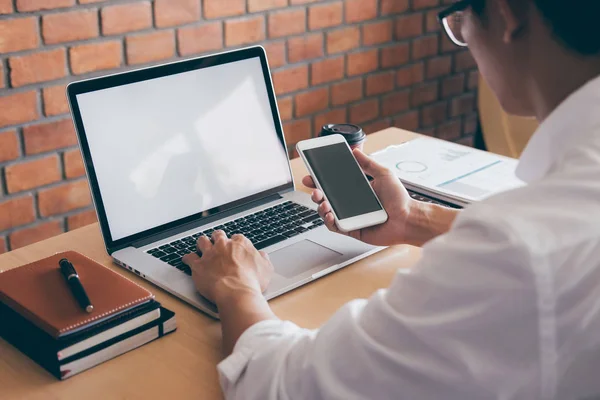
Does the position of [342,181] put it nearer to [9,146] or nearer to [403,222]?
[403,222]

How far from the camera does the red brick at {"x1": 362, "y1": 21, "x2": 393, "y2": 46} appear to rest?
2.39 m

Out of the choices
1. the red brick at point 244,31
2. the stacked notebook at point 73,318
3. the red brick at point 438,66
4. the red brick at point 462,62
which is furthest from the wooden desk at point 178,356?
the red brick at point 462,62

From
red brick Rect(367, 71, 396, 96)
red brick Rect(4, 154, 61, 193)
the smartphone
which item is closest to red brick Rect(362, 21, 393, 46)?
red brick Rect(367, 71, 396, 96)

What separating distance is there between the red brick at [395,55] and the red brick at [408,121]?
192 millimetres

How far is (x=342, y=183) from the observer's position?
1217 mm

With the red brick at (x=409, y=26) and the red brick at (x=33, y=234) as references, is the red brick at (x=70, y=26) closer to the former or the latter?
the red brick at (x=33, y=234)

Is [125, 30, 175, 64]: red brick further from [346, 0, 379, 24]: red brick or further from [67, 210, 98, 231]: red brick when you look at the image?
[346, 0, 379, 24]: red brick

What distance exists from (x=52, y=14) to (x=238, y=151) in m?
0.65

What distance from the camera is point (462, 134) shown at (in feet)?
9.52

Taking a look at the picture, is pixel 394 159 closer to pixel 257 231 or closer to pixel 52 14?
pixel 257 231

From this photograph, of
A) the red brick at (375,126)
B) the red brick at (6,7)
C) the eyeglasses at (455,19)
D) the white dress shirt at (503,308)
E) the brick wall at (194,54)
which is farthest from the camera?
the red brick at (375,126)

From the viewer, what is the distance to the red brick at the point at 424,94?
8.63 ft

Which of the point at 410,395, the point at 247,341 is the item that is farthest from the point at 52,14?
the point at 410,395

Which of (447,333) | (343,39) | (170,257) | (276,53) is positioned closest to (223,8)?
(276,53)
